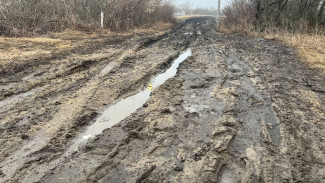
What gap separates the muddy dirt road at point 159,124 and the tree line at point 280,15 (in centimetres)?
904

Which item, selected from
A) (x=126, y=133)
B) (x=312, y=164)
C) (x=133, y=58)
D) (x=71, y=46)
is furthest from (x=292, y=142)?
(x=71, y=46)

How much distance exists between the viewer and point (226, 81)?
18.1 feet

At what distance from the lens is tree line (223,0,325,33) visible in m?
13.8

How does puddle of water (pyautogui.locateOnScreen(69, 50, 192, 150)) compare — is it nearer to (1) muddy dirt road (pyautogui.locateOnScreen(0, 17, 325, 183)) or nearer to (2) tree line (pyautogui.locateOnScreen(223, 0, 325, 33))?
(1) muddy dirt road (pyautogui.locateOnScreen(0, 17, 325, 183))

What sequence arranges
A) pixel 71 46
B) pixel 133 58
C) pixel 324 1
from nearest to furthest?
pixel 133 58 → pixel 71 46 → pixel 324 1

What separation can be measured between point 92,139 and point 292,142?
2.40 m

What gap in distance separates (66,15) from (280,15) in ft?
40.3

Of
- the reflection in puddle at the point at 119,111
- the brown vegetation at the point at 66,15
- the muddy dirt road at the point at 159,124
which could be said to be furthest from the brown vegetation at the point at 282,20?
the reflection in puddle at the point at 119,111

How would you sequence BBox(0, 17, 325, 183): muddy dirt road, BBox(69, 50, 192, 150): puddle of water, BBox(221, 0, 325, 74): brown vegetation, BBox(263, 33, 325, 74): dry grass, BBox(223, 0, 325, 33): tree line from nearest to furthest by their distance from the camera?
BBox(0, 17, 325, 183): muddy dirt road → BBox(69, 50, 192, 150): puddle of water → BBox(263, 33, 325, 74): dry grass → BBox(221, 0, 325, 74): brown vegetation → BBox(223, 0, 325, 33): tree line

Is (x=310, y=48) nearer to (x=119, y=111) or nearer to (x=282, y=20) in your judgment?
(x=282, y=20)

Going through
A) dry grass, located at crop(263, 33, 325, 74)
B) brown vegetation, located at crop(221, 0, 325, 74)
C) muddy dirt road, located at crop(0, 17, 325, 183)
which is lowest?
muddy dirt road, located at crop(0, 17, 325, 183)

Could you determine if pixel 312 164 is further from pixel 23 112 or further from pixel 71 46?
pixel 71 46

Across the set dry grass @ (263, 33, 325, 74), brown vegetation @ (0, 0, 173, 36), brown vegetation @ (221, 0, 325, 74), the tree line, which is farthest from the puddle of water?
the tree line

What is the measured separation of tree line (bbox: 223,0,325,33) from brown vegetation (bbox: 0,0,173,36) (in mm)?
6883
